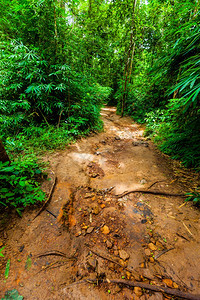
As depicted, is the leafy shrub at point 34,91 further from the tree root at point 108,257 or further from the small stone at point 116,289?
the small stone at point 116,289

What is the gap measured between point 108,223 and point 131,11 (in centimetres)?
1100

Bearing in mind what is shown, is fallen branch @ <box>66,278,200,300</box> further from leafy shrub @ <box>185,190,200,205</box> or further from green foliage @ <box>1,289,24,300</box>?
leafy shrub @ <box>185,190,200,205</box>

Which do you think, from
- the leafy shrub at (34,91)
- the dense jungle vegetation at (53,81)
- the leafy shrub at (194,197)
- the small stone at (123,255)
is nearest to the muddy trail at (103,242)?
the small stone at (123,255)

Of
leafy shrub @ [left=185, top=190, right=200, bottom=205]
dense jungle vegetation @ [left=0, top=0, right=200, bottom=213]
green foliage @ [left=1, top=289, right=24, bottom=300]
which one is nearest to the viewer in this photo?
green foliage @ [left=1, top=289, right=24, bottom=300]

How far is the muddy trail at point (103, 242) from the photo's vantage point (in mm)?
1100

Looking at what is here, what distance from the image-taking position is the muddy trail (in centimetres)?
110

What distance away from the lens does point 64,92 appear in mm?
4562

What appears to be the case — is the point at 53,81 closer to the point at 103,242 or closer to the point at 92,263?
the point at 103,242

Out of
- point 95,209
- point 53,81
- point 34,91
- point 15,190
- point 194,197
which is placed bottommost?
point 95,209

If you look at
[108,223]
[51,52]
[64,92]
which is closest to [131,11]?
[51,52]

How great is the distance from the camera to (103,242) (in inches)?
60.1

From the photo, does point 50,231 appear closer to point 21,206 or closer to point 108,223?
point 21,206

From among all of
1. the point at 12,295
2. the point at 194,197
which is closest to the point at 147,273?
the point at 12,295

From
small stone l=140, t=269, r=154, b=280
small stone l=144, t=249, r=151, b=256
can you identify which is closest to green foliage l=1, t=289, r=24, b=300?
small stone l=140, t=269, r=154, b=280
